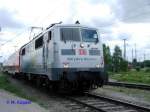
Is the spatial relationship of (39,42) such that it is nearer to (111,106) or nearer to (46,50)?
(46,50)

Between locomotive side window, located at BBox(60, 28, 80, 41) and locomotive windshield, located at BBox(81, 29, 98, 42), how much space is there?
1.01 feet

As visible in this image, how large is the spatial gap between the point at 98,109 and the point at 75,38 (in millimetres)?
5170

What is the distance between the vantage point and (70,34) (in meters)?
16.2

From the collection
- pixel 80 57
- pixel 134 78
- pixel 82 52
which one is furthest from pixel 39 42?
pixel 134 78

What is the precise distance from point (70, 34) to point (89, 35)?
1001 mm

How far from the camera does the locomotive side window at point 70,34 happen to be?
631 inches

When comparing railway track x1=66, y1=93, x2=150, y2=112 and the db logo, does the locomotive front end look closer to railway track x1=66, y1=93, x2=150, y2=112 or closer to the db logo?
the db logo

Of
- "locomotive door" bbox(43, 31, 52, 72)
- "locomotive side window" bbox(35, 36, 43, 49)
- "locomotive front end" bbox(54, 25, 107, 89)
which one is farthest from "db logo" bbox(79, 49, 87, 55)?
"locomotive side window" bbox(35, 36, 43, 49)

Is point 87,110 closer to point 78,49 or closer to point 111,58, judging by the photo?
point 78,49

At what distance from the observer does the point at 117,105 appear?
13.0m

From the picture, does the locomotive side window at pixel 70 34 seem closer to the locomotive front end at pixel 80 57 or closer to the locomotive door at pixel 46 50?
the locomotive front end at pixel 80 57

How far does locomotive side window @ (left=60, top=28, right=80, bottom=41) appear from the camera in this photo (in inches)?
631

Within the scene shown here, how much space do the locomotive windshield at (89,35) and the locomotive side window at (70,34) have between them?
0.31m

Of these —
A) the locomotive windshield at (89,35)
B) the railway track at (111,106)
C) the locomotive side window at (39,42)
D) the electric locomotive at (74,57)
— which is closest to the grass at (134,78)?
the locomotive side window at (39,42)
